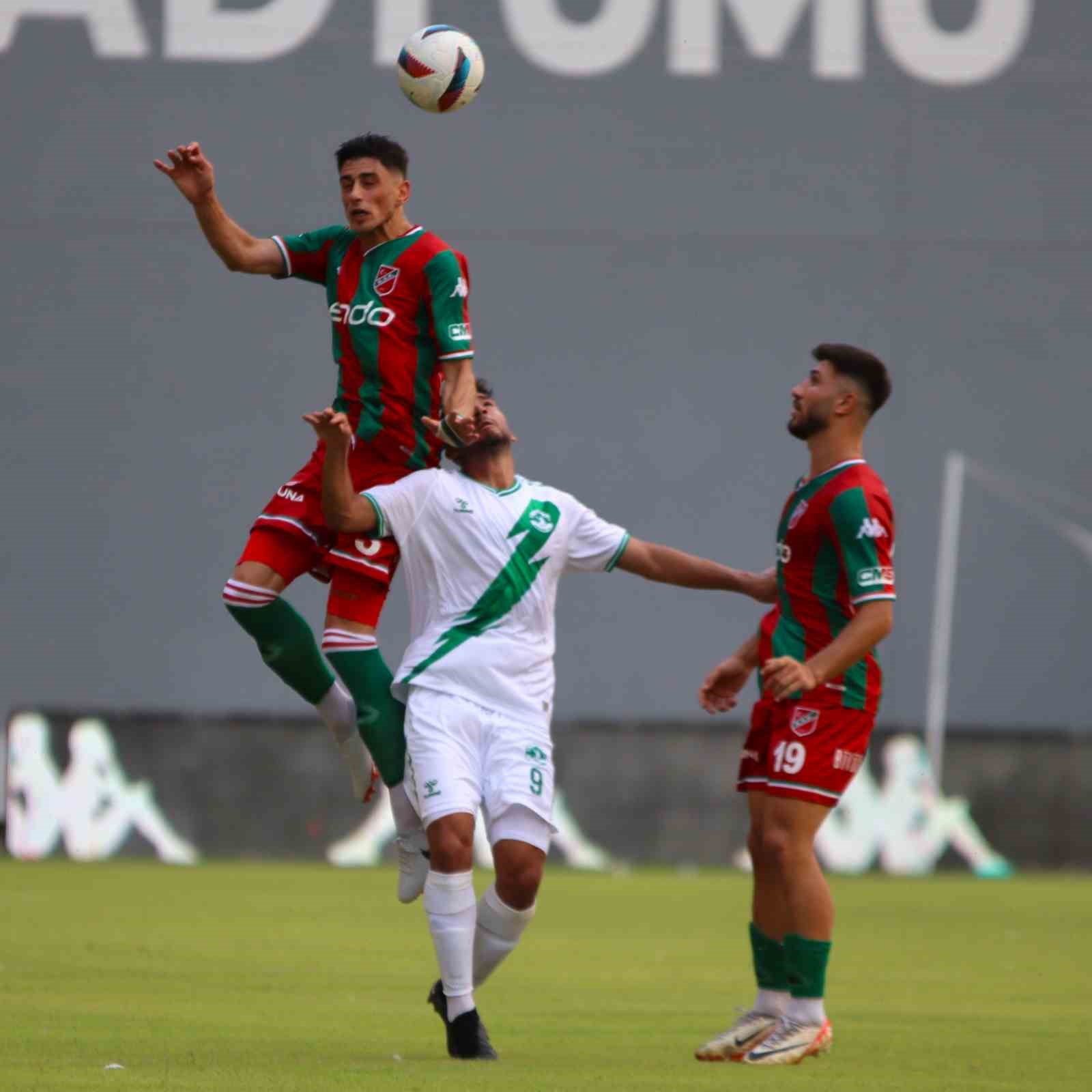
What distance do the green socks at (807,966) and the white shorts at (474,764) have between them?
860mm

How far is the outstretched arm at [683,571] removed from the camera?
7480 millimetres

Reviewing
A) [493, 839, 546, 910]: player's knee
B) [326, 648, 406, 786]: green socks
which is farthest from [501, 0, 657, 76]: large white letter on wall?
[493, 839, 546, 910]: player's knee

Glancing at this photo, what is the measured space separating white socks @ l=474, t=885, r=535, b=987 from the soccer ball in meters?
2.88

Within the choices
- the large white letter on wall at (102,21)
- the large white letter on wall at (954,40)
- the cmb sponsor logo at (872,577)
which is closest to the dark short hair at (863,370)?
the cmb sponsor logo at (872,577)

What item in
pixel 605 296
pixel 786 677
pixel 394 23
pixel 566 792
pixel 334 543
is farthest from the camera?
pixel 605 296

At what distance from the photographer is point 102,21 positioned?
17.7 meters

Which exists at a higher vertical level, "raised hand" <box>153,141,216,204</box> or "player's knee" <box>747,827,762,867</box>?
"raised hand" <box>153,141,216,204</box>

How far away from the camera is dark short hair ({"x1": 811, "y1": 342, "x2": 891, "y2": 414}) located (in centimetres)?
726

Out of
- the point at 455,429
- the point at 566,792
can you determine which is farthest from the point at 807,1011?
the point at 566,792

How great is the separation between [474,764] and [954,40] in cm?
1241

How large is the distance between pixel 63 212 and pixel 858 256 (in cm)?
642

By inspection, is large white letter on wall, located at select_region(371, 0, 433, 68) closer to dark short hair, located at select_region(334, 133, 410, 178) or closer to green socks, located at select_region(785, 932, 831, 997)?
dark short hair, located at select_region(334, 133, 410, 178)

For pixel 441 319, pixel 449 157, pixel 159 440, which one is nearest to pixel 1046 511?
pixel 449 157

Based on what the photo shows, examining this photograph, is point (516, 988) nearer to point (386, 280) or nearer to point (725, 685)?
point (725, 685)
